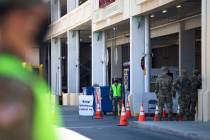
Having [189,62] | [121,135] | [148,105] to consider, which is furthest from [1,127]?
[189,62]

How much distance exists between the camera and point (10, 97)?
4.71 ft

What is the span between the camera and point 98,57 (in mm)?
34406

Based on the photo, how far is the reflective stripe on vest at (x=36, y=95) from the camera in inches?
57.9

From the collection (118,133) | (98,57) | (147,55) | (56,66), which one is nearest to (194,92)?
(118,133)

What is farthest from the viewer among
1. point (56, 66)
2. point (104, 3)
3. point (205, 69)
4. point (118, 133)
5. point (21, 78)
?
point (56, 66)

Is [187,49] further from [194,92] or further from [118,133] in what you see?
[118,133]

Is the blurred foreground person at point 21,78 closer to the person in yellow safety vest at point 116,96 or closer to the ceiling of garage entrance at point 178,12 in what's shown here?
the person in yellow safety vest at point 116,96

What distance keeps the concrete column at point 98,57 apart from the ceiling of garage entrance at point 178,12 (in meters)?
3.67

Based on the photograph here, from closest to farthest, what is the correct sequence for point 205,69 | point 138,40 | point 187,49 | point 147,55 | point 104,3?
point 205,69 → point 147,55 → point 138,40 → point 104,3 → point 187,49

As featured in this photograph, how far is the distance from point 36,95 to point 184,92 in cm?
1866

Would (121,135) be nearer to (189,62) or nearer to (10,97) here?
(10,97)

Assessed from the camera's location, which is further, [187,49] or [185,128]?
[187,49]

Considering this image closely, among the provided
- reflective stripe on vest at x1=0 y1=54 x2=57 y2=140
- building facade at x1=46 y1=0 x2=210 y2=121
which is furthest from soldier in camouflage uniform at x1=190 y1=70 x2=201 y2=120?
reflective stripe on vest at x1=0 y1=54 x2=57 y2=140

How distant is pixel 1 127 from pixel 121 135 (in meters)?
15.2
